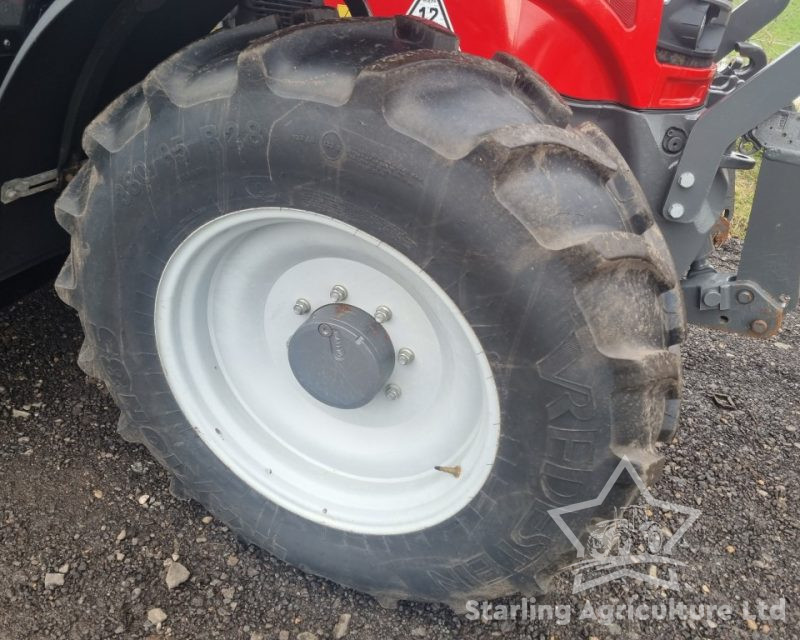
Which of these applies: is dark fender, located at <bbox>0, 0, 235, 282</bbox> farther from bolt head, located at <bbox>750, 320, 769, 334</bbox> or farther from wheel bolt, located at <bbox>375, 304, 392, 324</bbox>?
bolt head, located at <bbox>750, 320, 769, 334</bbox>

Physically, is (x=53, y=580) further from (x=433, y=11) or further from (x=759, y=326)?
(x=759, y=326)

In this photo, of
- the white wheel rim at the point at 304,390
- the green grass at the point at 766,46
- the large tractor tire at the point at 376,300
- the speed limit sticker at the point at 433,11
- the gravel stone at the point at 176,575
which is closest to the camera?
the large tractor tire at the point at 376,300

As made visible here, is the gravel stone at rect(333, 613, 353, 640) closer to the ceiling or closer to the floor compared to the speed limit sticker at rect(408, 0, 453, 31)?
closer to the floor

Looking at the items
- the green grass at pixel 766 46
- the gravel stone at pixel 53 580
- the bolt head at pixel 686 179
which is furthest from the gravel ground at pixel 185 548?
the bolt head at pixel 686 179

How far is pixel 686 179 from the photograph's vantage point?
1.57 metres

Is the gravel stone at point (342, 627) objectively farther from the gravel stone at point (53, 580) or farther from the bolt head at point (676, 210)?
the bolt head at point (676, 210)

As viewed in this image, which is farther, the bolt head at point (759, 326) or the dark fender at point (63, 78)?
the bolt head at point (759, 326)

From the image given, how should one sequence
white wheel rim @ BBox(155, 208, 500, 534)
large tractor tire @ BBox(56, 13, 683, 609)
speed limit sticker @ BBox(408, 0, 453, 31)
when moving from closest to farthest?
large tractor tire @ BBox(56, 13, 683, 609) < white wheel rim @ BBox(155, 208, 500, 534) < speed limit sticker @ BBox(408, 0, 453, 31)

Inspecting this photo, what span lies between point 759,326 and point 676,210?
383 mm

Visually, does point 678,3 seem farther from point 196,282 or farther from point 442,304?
point 196,282

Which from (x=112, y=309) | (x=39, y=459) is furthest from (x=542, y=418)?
(x=39, y=459)

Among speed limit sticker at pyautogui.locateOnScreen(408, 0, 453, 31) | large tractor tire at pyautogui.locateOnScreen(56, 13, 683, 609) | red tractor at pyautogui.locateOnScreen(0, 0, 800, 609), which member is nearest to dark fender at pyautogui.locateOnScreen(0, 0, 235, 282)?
red tractor at pyautogui.locateOnScreen(0, 0, 800, 609)

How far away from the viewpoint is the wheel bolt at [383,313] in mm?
1486

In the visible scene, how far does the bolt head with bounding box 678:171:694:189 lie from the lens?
1.57 meters
